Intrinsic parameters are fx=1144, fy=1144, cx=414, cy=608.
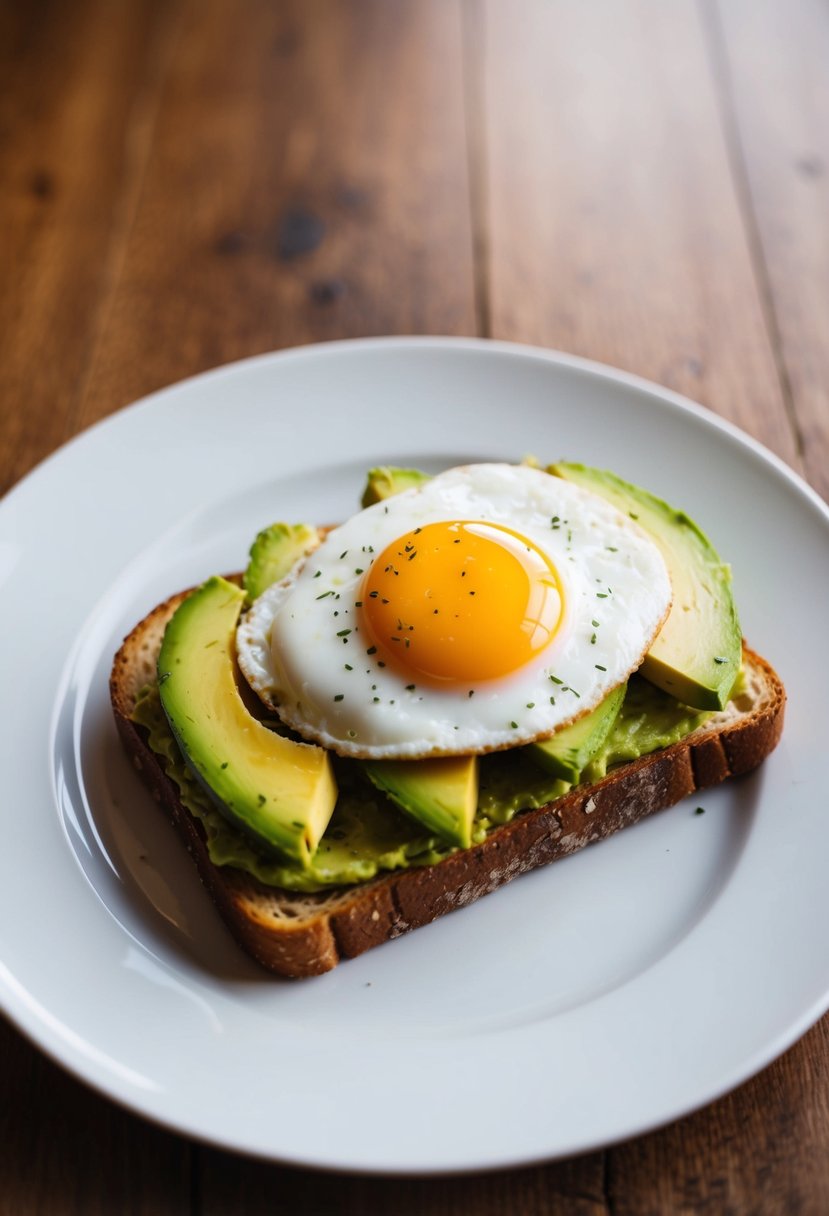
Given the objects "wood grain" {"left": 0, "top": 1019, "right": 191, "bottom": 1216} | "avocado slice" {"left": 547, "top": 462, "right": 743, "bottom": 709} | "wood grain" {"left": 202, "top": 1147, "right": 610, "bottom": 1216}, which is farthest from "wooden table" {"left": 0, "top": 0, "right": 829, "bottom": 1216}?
"wood grain" {"left": 202, "top": 1147, "right": 610, "bottom": 1216}

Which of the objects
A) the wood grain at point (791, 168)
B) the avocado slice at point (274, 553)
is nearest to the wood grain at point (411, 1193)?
the avocado slice at point (274, 553)

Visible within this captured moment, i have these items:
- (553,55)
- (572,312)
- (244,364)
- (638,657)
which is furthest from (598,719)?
(553,55)

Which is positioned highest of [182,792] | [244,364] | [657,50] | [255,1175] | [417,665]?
[657,50]

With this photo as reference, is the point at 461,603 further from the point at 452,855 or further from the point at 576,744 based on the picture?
the point at 452,855

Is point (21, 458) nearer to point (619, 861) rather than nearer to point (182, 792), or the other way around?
point (182, 792)

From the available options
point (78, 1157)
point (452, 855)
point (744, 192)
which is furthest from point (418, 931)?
point (744, 192)

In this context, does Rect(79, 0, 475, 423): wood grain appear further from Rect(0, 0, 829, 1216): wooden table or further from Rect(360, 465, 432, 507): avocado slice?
Rect(360, 465, 432, 507): avocado slice

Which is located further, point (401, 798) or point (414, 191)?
point (414, 191)
